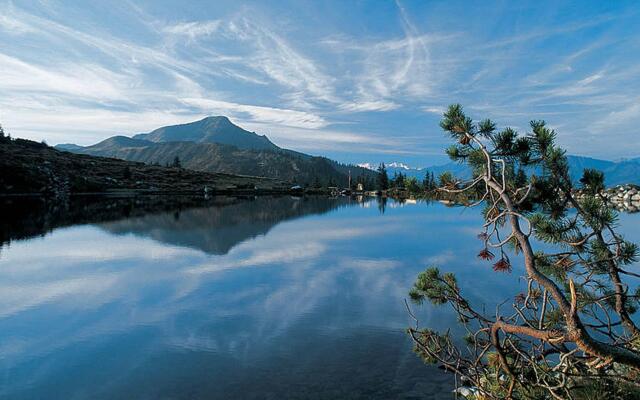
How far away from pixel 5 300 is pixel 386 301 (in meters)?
16.3

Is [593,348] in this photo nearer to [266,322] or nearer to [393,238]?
[266,322]

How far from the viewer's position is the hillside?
88.4 metres

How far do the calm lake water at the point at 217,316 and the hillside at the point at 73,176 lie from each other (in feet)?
216

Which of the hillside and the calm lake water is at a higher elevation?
the hillside

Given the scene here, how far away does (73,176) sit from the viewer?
344 feet

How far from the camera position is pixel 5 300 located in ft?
54.0

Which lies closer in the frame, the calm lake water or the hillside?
the calm lake water

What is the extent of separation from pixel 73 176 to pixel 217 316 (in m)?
110

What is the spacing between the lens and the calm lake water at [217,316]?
31.3 ft

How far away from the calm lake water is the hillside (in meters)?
65.8

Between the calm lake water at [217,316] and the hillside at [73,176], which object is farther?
the hillside at [73,176]

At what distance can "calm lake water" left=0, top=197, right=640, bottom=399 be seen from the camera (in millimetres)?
9555

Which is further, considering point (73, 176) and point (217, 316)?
point (73, 176)

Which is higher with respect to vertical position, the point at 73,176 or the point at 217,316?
the point at 73,176
